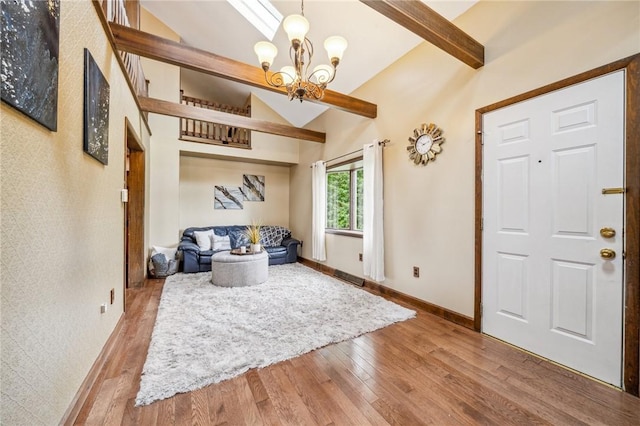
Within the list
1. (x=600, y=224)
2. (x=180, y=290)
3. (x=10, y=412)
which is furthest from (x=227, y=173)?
(x=600, y=224)

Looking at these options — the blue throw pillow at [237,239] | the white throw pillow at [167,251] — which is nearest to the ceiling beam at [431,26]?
the blue throw pillow at [237,239]

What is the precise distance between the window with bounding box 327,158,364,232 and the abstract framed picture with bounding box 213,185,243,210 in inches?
89.6

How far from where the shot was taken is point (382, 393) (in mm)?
1569

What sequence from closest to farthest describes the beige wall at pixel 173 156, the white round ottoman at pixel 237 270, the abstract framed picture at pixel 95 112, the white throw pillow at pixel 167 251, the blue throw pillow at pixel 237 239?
the abstract framed picture at pixel 95 112 < the white round ottoman at pixel 237 270 < the white throw pillow at pixel 167 251 < the beige wall at pixel 173 156 < the blue throw pillow at pixel 237 239

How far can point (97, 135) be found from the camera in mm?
1691

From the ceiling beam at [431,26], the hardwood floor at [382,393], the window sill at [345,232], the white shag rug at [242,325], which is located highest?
the ceiling beam at [431,26]

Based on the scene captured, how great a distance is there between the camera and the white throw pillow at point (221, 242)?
16.2 ft

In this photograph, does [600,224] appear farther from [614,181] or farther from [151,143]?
[151,143]

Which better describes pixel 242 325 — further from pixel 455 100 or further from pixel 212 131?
pixel 212 131

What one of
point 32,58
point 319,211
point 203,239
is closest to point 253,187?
point 203,239

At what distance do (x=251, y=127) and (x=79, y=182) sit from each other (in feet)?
10.0

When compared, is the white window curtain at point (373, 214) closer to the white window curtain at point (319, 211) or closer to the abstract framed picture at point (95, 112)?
the white window curtain at point (319, 211)

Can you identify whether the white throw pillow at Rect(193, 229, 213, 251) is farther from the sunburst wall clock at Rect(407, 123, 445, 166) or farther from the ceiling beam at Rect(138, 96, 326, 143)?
the sunburst wall clock at Rect(407, 123, 445, 166)

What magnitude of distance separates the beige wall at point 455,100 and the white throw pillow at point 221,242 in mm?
2640
